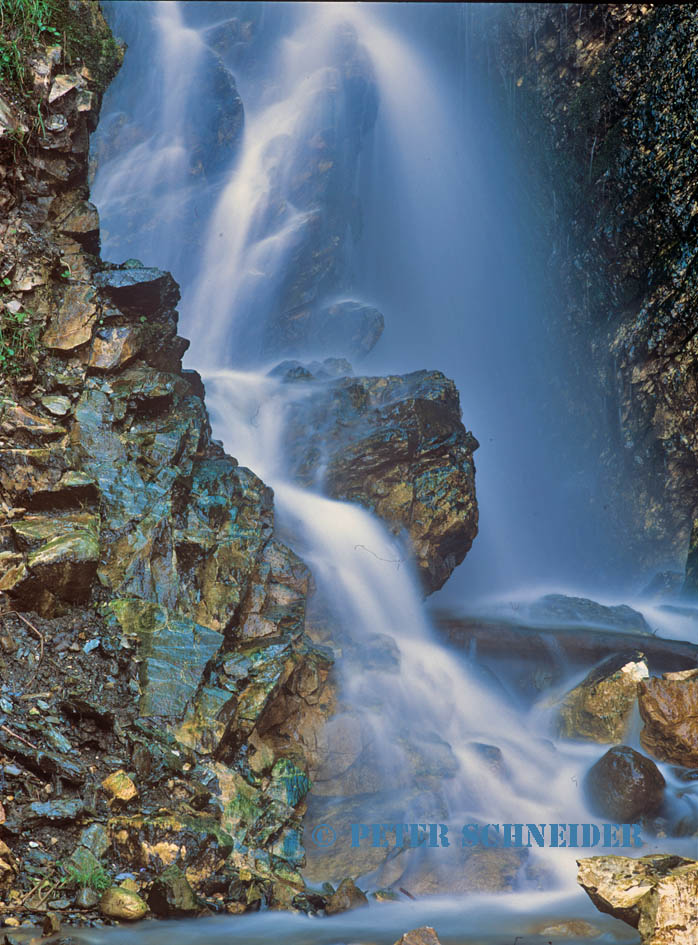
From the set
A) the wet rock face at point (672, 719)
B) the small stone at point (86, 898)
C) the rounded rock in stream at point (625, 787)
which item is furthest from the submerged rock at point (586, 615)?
the small stone at point (86, 898)

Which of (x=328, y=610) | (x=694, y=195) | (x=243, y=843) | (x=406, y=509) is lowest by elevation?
(x=243, y=843)

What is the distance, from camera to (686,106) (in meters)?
11.8

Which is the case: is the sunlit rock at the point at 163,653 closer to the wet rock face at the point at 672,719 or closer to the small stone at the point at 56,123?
the small stone at the point at 56,123

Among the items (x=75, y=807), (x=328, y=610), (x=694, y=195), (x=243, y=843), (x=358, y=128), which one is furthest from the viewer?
(x=358, y=128)

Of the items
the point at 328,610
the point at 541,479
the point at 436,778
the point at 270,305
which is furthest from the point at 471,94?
the point at 436,778

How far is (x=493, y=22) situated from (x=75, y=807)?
25.4 m

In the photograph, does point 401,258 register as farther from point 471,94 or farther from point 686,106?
point 686,106

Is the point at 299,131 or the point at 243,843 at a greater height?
the point at 299,131

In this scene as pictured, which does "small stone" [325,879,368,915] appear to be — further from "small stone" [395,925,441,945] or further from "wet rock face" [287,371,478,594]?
"wet rock face" [287,371,478,594]

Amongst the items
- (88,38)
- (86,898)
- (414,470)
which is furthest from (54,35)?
(414,470)

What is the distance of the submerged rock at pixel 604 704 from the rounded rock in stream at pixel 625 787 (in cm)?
119

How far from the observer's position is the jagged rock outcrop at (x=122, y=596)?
186 inches

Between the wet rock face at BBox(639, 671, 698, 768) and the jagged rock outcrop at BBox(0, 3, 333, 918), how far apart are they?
4.17m

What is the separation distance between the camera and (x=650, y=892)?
4121mm
